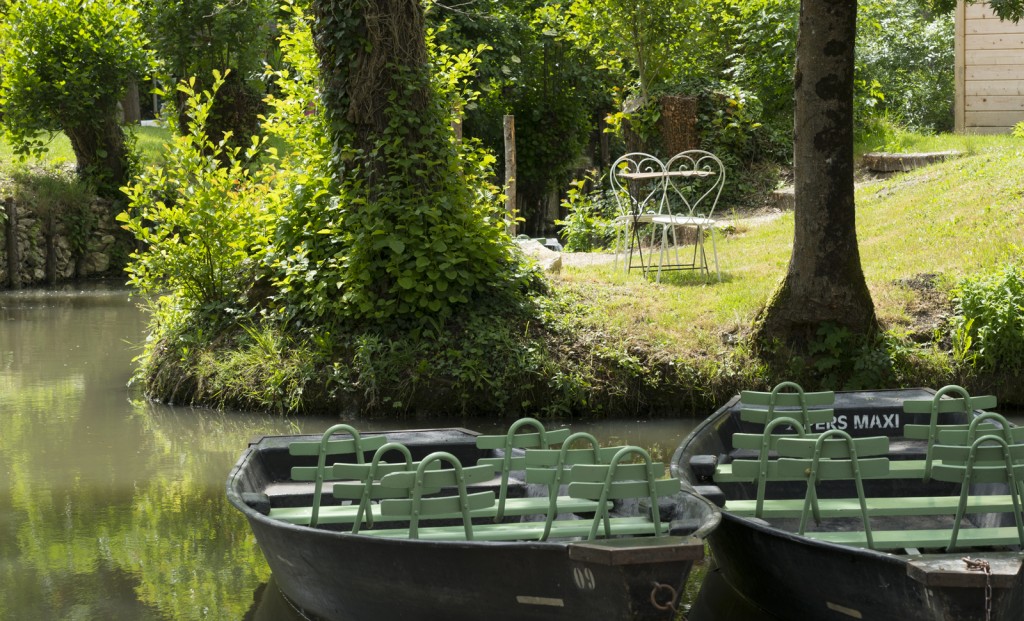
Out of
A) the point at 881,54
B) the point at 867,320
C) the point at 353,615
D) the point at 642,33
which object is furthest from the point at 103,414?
the point at 881,54

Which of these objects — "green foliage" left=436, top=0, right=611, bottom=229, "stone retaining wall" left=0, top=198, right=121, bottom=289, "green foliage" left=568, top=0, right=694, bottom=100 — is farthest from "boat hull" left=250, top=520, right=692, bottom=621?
"green foliage" left=436, top=0, right=611, bottom=229

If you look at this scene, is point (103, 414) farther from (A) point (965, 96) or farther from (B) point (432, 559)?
(A) point (965, 96)

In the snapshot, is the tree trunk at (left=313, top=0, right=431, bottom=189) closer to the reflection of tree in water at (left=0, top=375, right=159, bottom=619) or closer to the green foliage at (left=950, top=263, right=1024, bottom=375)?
the reflection of tree in water at (left=0, top=375, right=159, bottom=619)

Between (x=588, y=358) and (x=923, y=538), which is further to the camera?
(x=588, y=358)

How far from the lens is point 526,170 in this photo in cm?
2414

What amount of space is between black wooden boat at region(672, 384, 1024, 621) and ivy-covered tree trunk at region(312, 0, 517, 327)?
3.76 m

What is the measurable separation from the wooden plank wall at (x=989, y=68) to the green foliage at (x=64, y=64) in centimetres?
1228

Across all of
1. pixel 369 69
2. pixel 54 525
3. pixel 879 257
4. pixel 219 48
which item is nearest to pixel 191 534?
pixel 54 525

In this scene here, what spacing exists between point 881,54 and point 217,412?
56.5 feet

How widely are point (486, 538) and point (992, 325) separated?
5827 mm

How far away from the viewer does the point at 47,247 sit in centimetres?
1891

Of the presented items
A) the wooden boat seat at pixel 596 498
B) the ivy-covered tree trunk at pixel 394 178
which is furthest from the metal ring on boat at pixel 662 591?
the ivy-covered tree trunk at pixel 394 178

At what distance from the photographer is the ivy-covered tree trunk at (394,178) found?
10.4 m

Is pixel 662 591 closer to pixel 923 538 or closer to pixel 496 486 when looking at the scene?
pixel 923 538
